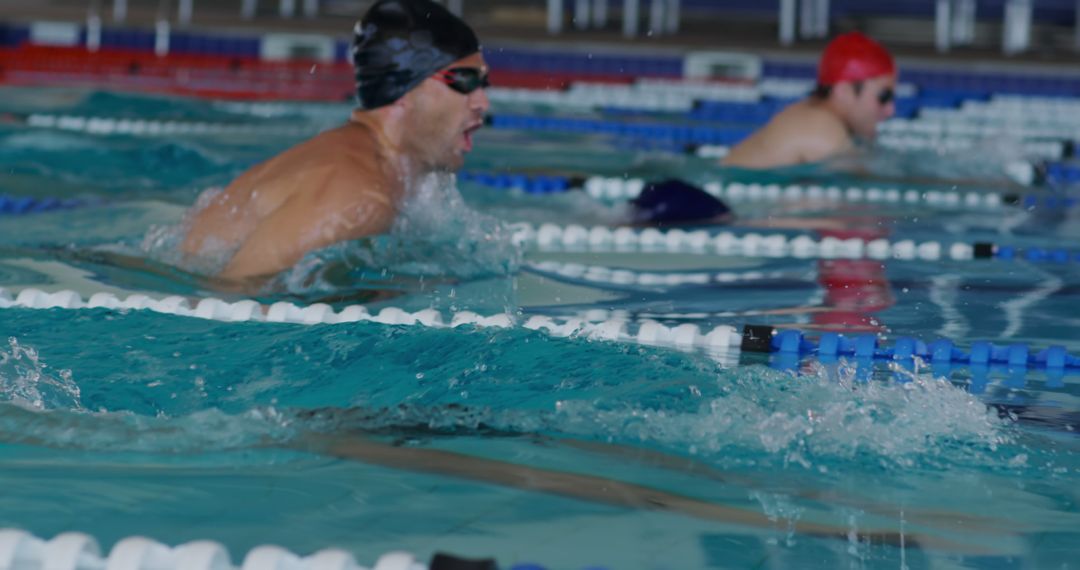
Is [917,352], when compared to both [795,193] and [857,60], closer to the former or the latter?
[795,193]

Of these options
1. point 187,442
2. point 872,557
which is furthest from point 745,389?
point 187,442

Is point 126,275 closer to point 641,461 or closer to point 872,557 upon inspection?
point 641,461

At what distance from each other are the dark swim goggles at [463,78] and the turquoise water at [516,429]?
0.80ft

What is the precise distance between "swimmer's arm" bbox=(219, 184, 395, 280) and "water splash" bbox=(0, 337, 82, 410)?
30.7 inches

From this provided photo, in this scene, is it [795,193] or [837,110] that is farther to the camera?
[837,110]

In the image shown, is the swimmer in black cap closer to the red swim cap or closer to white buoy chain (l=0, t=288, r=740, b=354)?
white buoy chain (l=0, t=288, r=740, b=354)

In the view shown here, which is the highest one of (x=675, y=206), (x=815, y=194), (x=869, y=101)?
(x=869, y=101)

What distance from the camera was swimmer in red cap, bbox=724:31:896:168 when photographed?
18.2ft

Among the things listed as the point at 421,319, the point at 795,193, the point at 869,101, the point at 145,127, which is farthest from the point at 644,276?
the point at 145,127

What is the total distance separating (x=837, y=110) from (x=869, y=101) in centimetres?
12

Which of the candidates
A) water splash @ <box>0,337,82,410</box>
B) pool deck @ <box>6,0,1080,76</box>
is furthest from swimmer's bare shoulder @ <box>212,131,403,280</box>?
pool deck @ <box>6,0,1080,76</box>

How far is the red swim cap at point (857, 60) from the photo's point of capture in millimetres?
5535

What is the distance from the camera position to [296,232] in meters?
3.29

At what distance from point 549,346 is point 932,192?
10.7ft
